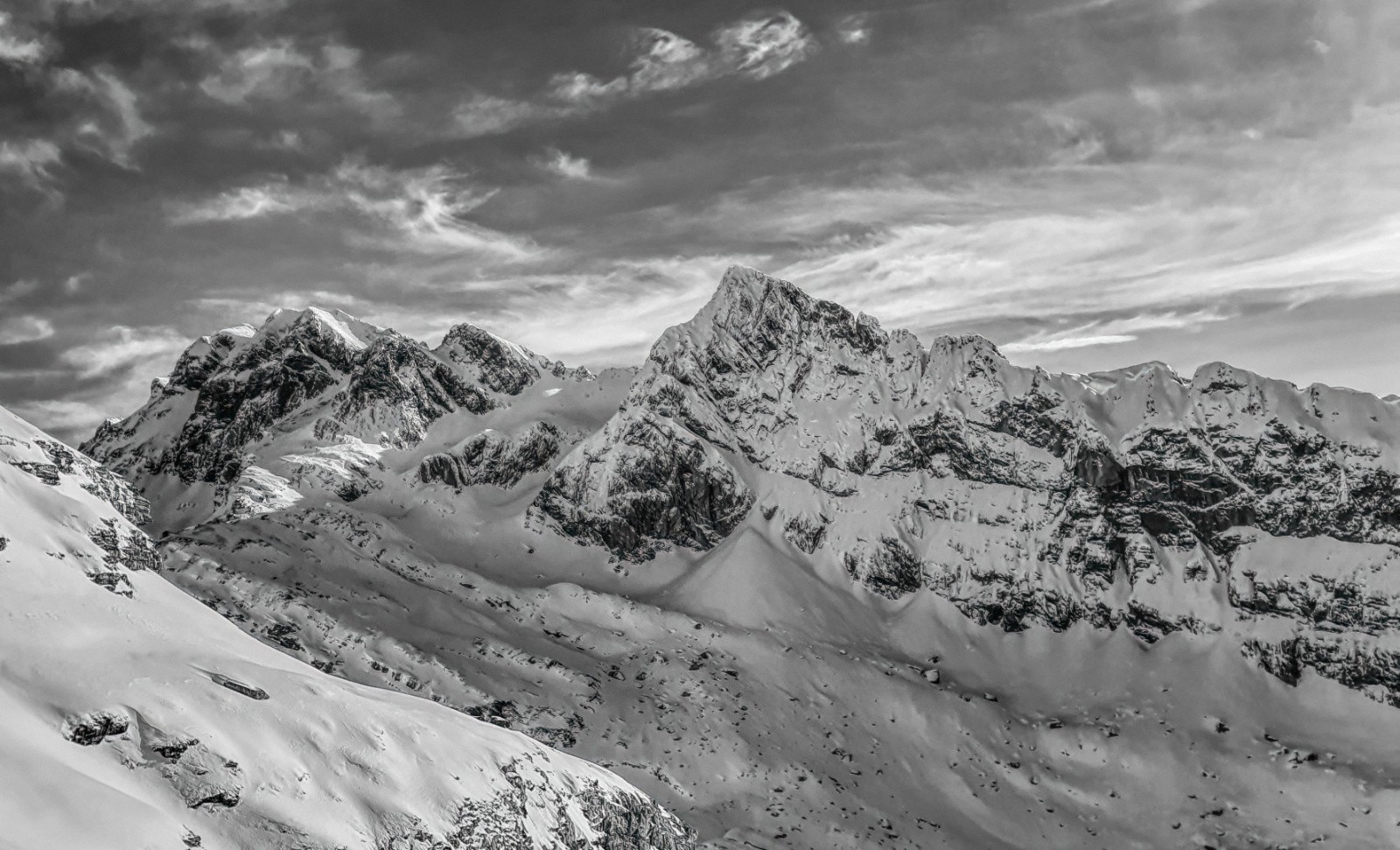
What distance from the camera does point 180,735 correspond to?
58.7 metres

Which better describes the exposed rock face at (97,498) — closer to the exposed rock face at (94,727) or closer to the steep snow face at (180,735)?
the steep snow face at (180,735)

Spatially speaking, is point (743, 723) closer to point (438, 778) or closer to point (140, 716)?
point (438, 778)

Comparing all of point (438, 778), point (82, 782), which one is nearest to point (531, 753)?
point (438, 778)

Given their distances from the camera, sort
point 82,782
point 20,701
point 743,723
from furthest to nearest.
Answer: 1. point 743,723
2. point 20,701
3. point 82,782

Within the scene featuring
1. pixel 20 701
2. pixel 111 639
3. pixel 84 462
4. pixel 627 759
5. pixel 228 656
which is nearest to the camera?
pixel 20 701

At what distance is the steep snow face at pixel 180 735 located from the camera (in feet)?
173

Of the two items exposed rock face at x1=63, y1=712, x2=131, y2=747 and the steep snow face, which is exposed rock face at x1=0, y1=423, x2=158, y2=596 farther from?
exposed rock face at x1=63, y1=712, x2=131, y2=747

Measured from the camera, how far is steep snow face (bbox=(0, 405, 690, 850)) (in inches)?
2079

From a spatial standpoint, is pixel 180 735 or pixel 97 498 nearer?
pixel 180 735

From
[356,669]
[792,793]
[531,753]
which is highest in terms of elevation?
[531,753]

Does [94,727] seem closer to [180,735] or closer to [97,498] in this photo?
[180,735]

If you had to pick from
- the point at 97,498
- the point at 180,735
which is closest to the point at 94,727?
the point at 180,735

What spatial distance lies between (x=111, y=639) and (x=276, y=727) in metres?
10.4

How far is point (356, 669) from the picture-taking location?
182 m
